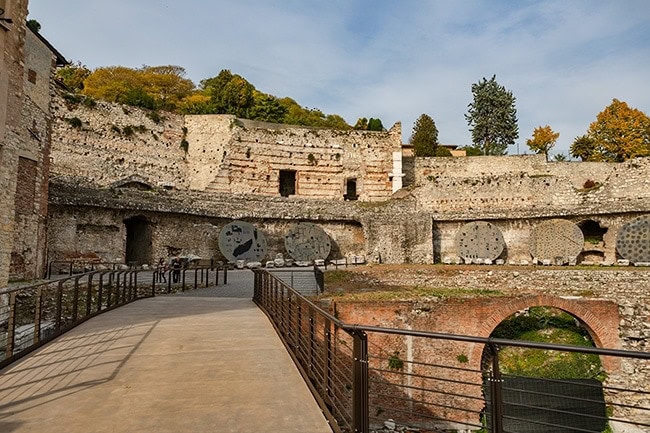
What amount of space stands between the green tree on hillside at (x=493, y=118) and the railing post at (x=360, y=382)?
49.9 m

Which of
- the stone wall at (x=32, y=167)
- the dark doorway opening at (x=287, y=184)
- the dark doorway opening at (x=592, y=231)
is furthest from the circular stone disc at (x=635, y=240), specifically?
the stone wall at (x=32, y=167)

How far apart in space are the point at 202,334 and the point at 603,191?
24.8 m

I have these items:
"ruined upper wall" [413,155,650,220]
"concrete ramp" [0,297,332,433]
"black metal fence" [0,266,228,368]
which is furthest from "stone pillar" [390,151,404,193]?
"concrete ramp" [0,297,332,433]

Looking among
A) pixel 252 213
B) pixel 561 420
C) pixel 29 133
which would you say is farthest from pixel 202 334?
pixel 252 213

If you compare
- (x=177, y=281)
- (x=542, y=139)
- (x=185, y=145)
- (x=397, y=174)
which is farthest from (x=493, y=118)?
(x=177, y=281)

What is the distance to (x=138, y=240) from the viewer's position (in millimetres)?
20750

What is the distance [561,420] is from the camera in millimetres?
12070

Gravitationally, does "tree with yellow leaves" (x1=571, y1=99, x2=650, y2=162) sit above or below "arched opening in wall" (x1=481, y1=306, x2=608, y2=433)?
above

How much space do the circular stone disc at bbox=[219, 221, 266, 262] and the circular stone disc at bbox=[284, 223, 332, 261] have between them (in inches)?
55.1

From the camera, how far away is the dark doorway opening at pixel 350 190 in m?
32.1

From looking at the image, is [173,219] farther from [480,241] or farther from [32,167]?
[480,241]

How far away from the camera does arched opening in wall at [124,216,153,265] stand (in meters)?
20.2

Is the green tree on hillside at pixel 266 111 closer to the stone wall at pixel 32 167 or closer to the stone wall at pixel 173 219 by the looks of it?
the stone wall at pixel 173 219

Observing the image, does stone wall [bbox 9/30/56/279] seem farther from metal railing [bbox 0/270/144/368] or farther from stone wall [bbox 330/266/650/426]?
stone wall [bbox 330/266/650/426]
